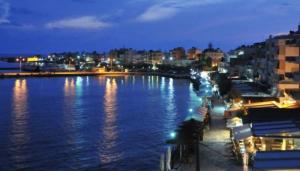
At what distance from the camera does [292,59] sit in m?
32.2

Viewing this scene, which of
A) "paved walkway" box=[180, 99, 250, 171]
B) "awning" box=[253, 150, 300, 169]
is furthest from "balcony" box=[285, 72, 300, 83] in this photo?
"awning" box=[253, 150, 300, 169]

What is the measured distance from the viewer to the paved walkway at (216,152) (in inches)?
584

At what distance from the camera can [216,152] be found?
1692 centimetres

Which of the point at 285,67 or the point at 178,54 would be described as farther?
the point at 178,54

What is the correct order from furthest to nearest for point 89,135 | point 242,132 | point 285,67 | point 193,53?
point 193,53, point 285,67, point 89,135, point 242,132

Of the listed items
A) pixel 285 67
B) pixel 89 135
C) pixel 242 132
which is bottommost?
pixel 89 135

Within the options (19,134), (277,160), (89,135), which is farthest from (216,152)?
(19,134)

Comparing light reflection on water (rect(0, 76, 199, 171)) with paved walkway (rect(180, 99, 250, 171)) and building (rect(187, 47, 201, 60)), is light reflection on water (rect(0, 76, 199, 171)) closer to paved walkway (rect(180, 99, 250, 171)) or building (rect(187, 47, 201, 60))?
paved walkway (rect(180, 99, 250, 171))

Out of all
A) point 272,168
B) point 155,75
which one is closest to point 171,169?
point 272,168

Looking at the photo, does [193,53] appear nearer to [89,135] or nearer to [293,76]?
[293,76]

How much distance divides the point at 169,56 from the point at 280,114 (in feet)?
464

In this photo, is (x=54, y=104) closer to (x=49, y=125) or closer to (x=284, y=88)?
(x=49, y=125)

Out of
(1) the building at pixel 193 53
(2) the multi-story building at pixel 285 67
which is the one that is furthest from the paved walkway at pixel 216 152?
(1) the building at pixel 193 53

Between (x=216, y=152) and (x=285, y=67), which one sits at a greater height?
(x=285, y=67)
